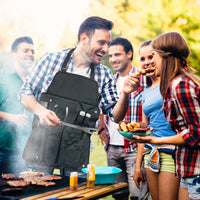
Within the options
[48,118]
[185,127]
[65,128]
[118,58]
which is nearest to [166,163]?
[185,127]

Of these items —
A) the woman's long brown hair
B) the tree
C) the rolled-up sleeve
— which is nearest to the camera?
the rolled-up sleeve

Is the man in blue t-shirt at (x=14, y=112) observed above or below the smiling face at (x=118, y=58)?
below

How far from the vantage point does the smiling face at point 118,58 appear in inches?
111

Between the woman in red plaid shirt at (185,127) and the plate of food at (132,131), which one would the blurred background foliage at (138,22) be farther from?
the woman in red plaid shirt at (185,127)

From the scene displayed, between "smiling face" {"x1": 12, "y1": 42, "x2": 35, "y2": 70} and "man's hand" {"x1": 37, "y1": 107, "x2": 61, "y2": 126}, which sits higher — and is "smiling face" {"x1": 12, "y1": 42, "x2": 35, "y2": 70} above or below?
above

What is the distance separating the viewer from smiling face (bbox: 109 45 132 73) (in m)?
2.82

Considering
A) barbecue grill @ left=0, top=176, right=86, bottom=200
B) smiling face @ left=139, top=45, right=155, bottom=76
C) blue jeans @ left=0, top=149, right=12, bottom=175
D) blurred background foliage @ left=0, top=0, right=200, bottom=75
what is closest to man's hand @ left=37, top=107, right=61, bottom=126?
blue jeans @ left=0, top=149, right=12, bottom=175

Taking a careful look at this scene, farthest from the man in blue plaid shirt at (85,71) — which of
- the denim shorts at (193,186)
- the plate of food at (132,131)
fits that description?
the denim shorts at (193,186)

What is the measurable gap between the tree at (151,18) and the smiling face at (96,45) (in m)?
0.24

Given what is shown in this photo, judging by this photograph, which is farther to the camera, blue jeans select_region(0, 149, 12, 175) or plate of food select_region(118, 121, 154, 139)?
blue jeans select_region(0, 149, 12, 175)

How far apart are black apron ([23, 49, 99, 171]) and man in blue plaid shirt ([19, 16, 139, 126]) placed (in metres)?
0.06

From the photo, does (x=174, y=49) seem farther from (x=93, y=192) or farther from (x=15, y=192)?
(x=15, y=192)

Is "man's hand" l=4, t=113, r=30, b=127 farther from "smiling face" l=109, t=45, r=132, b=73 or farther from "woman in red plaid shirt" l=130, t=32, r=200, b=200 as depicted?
"woman in red plaid shirt" l=130, t=32, r=200, b=200

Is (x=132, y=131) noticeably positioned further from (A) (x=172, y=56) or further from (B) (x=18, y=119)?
(B) (x=18, y=119)
